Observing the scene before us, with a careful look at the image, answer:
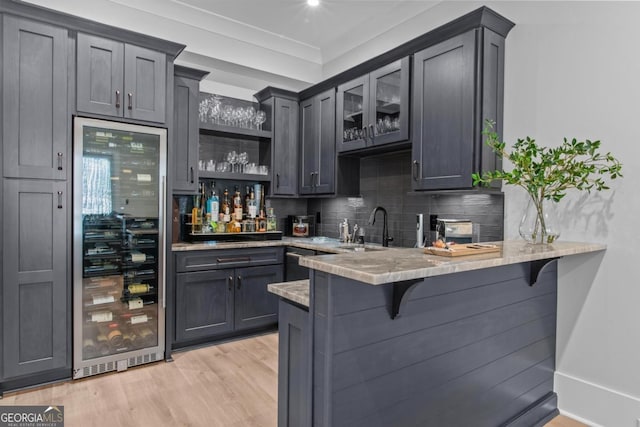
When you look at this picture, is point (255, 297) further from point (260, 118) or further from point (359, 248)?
point (260, 118)

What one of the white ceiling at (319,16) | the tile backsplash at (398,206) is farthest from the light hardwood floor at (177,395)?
the white ceiling at (319,16)

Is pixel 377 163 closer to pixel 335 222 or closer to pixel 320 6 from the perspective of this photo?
pixel 335 222

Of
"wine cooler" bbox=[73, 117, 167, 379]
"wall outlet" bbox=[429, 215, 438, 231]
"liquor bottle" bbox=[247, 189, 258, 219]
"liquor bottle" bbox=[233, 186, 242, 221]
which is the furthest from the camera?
"liquor bottle" bbox=[247, 189, 258, 219]

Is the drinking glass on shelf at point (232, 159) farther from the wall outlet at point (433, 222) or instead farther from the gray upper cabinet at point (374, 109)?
the wall outlet at point (433, 222)

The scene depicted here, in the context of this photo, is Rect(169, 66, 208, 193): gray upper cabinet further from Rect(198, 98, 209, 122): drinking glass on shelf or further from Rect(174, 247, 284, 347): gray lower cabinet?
Rect(174, 247, 284, 347): gray lower cabinet

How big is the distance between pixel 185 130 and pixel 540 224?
9.85 ft

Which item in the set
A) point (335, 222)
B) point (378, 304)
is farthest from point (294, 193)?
point (378, 304)

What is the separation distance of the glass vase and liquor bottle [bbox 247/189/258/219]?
268 cm

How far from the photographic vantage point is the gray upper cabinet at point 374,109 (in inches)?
120

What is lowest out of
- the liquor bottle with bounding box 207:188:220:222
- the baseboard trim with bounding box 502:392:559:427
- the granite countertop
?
the baseboard trim with bounding box 502:392:559:427

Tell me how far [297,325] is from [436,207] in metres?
2.05

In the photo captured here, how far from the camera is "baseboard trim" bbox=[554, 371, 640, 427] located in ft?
6.89

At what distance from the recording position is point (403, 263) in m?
1.44

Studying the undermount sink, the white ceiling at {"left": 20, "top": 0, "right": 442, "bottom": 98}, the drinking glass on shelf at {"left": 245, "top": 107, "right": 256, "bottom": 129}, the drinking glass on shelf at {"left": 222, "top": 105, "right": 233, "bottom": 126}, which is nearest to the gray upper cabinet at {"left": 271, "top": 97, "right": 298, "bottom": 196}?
the drinking glass on shelf at {"left": 245, "top": 107, "right": 256, "bottom": 129}
